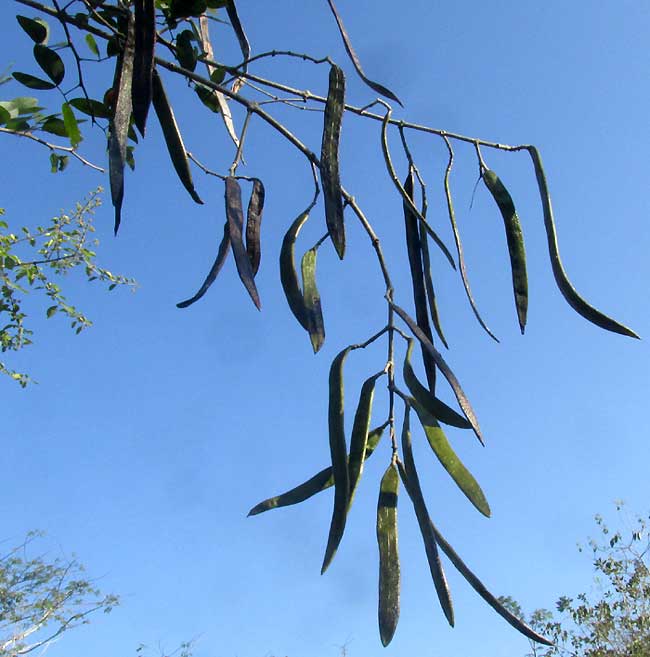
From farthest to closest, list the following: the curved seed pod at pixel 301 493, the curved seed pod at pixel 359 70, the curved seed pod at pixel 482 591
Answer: the curved seed pod at pixel 359 70, the curved seed pod at pixel 301 493, the curved seed pod at pixel 482 591

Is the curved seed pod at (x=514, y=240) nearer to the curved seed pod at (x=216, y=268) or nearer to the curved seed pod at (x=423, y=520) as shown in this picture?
the curved seed pod at (x=423, y=520)

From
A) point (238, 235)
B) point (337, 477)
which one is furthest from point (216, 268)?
point (337, 477)

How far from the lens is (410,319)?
2.21ft

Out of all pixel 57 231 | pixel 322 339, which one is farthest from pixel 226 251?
pixel 57 231

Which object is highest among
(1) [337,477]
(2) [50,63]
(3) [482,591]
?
(2) [50,63]

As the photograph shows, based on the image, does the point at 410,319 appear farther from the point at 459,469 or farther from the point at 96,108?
the point at 96,108

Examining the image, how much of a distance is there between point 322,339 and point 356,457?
0.11 metres

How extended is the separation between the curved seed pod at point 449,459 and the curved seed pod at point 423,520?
0.08 feet

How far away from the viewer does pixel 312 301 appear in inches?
29.6

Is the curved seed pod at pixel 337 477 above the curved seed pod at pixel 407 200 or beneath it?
beneath

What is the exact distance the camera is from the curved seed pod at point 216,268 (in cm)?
71

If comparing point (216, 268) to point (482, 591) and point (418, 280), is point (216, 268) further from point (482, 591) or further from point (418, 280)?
point (482, 591)

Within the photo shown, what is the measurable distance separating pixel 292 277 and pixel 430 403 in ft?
0.66

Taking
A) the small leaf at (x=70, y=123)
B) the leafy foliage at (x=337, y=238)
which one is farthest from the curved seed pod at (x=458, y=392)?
the small leaf at (x=70, y=123)
